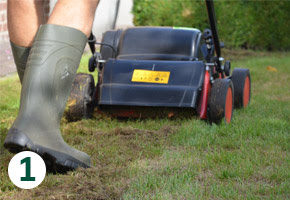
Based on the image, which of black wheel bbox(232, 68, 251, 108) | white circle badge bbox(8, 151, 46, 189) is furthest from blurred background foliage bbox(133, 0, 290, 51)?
white circle badge bbox(8, 151, 46, 189)

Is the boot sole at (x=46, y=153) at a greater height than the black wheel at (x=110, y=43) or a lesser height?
greater

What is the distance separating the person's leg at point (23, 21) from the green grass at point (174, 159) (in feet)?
1.23

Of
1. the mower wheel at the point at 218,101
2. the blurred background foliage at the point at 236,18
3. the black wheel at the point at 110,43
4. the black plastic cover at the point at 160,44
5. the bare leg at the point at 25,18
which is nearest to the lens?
the bare leg at the point at 25,18

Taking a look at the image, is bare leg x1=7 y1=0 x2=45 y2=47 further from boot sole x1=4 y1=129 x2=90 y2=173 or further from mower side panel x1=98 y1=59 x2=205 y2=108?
mower side panel x1=98 y1=59 x2=205 y2=108

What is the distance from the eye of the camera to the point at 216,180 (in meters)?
1.61

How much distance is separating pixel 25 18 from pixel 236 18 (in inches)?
170

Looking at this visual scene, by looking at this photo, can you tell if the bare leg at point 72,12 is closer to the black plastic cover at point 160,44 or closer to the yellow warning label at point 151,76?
the yellow warning label at point 151,76

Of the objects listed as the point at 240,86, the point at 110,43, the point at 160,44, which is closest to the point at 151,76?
the point at 160,44

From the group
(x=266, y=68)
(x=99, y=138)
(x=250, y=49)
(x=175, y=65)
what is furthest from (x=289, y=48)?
(x=99, y=138)

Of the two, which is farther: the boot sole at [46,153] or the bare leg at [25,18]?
the bare leg at [25,18]

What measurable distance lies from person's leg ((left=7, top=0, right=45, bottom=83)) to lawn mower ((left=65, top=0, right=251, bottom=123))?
2.21 ft

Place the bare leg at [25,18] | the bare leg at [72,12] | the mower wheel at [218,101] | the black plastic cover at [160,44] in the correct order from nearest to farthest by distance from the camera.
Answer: the bare leg at [72,12], the bare leg at [25,18], the mower wheel at [218,101], the black plastic cover at [160,44]

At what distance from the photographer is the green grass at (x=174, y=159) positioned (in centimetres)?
146

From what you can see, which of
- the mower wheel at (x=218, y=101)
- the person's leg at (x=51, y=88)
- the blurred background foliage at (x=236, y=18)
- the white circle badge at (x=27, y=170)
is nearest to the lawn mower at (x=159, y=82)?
the mower wheel at (x=218, y=101)
